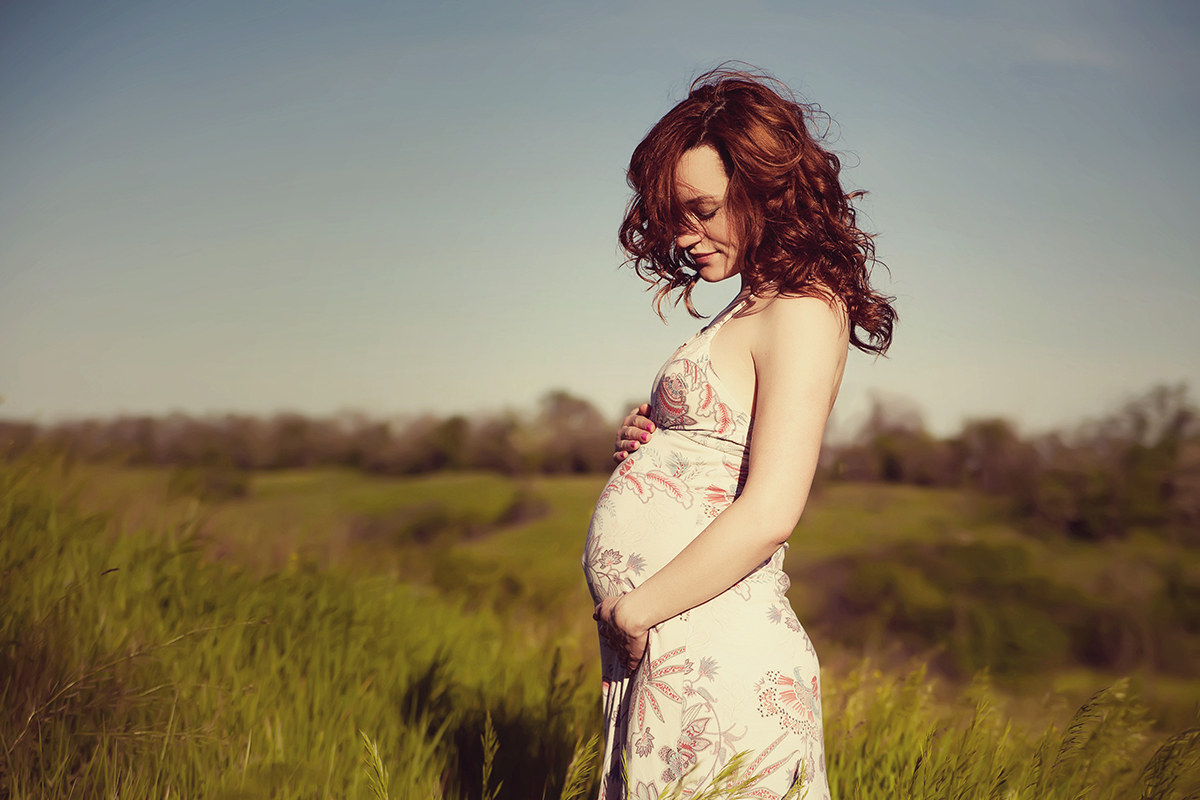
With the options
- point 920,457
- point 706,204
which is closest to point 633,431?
point 706,204

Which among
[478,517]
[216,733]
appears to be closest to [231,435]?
[478,517]

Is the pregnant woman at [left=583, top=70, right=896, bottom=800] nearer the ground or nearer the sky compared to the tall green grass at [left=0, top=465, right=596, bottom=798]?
nearer the sky

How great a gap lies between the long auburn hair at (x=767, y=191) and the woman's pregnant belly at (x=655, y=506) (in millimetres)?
325

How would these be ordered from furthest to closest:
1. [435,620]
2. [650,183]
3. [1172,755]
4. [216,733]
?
1. [435,620]
2. [216,733]
3. [1172,755]
4. [650,183]

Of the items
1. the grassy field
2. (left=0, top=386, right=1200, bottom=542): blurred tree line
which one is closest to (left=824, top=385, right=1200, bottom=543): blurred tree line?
(left=0, top=386, right=1200, bottom=542): blurred tree line

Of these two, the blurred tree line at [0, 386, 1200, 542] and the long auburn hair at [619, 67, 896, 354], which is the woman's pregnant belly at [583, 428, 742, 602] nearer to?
the long auburn hair at [619, 67, 896, 354]

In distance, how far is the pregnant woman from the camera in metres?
1.16

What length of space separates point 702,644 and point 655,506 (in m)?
0.25

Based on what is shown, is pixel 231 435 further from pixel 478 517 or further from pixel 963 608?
pixel 963 608

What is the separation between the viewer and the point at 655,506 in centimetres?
133

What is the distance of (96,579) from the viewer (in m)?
2.64

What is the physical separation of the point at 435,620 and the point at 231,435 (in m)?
10.2

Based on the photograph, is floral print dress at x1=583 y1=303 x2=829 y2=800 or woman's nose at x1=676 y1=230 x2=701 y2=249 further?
woman's nose at x1=676 y1=230 x2=701 y2=249

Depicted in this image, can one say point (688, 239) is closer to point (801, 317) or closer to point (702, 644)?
point (801, 317)
